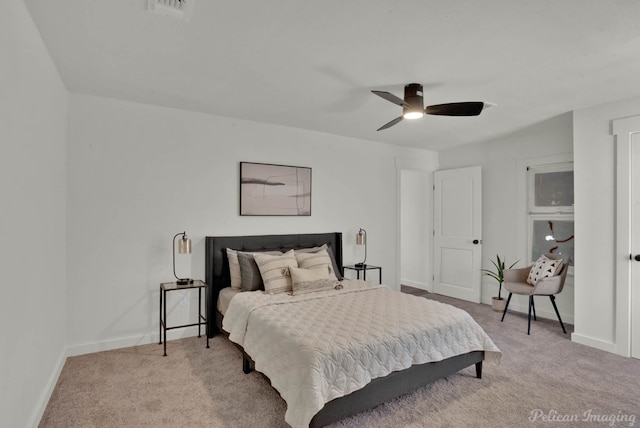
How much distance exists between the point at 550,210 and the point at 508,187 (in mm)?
652

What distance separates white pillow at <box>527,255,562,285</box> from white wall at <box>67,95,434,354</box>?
2932 millimetres

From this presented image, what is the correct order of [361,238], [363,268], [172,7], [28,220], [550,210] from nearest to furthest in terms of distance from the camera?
[172,7] < [28,220] < [550,210] < [363,268] < [361,238]

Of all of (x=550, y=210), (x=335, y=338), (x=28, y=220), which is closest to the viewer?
(x=28, y=220)

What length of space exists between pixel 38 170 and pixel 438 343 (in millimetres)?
2972

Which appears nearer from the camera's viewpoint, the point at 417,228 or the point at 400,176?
the point at 400,176

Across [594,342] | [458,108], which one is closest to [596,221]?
[594,342]

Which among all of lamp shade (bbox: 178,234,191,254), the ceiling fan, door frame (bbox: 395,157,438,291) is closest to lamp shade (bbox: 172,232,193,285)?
lamp shade (bbox: 178,234,191,254)

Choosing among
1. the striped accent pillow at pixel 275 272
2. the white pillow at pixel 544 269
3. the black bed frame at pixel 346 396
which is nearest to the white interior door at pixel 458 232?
the white pillow at pixel 544 269

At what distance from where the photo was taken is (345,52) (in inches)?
96.1

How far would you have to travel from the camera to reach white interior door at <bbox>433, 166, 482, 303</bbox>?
5.28m

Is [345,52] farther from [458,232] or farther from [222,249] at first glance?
[458,232]

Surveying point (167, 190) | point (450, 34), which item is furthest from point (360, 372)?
point (167, 190)

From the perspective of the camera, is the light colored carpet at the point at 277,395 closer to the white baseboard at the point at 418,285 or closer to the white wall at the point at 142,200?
the white wall at the point at 142,200

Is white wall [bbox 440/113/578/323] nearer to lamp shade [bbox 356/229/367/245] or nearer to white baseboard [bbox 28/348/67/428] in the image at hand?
lamp shade [bbox 356/229/367/245]
